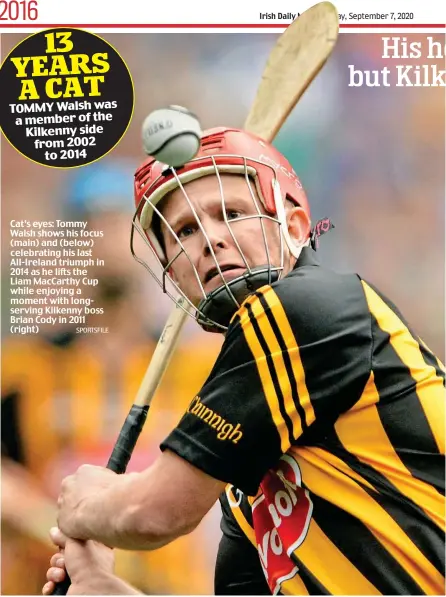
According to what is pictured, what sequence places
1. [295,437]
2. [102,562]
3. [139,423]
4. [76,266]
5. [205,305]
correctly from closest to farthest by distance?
[295,437] < [205,305] < [102,562] < [139,423] < [76,266]

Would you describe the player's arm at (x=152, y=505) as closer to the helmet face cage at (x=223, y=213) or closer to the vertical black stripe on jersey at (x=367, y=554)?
the vertical black stripe on jersey at (x=367, y=554)

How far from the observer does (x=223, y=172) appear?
1.66m

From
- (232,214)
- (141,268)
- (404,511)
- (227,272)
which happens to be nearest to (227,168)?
(232,214)

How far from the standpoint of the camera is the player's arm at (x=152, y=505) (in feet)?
4.27

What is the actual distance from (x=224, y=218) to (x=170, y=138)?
0.23m

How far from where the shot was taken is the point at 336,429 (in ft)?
4.34

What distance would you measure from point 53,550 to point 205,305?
1.13 metres

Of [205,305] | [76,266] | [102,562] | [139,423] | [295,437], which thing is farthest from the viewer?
[76,266]

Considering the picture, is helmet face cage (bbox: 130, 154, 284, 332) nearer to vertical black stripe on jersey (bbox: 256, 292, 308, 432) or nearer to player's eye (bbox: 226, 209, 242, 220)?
player's eye (bbox: 226, 209, 242, 220)

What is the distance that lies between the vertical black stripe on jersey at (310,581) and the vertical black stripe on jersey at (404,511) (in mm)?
206

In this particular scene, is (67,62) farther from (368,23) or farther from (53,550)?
(53,550)

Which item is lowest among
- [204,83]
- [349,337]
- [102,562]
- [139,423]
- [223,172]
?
[102,562]

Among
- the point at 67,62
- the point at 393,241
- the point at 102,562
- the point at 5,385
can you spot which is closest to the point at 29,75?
the point at 67,62

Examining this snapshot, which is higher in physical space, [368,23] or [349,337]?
[368,23]
